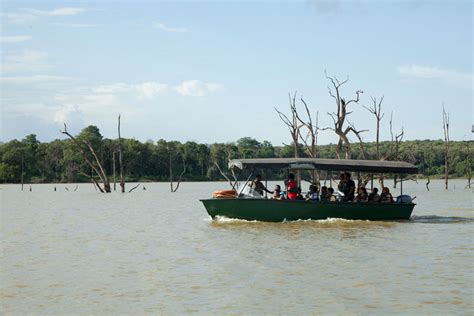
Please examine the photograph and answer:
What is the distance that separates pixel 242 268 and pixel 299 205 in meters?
8.09

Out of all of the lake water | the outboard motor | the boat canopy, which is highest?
the boat canopy

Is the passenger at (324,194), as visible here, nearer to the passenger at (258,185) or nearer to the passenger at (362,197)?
the passenger at (362,197)

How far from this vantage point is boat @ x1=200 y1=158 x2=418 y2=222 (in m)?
23.8

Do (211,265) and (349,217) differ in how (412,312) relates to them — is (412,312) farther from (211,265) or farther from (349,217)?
(349,217)

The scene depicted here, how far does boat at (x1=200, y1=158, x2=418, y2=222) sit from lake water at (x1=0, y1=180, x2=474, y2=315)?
0.33 metres

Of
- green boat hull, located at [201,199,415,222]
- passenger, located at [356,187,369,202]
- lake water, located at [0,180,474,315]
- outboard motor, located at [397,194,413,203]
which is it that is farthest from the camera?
outboard motor, located at [397,194,413,203]

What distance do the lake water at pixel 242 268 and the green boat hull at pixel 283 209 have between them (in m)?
0.29

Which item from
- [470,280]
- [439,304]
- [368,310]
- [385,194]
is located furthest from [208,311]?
[385,194]

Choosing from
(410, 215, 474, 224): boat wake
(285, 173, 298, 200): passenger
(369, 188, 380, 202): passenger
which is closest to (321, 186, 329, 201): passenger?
(285, 173, 298, 200): passenger

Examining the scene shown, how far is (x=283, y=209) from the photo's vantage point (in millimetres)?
23812

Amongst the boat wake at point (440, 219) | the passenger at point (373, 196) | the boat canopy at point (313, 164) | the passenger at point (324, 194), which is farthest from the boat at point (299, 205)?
the boat wake at point (440, 219)

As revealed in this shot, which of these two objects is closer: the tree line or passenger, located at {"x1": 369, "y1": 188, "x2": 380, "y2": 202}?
passenger, located at {"x1": 369, "y1": 188, "x2": 380, "y2": 202}

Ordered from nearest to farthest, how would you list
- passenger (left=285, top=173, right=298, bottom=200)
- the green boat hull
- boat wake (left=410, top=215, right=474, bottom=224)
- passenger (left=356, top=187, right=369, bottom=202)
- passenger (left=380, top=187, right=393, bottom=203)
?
the green boat hull
passenger (left=285, top=173, right=298, bottom=200)
passenger (left=356, top=187, right=369, bottom=202)
passenger (left=380, top=187, right=393, bottom=203)
boat wake (left=410, top=215, right=474, bottom=224)

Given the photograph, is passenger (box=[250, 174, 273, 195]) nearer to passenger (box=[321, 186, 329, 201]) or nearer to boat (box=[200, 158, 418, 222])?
boat (box=[200, 158, 418, 222])
